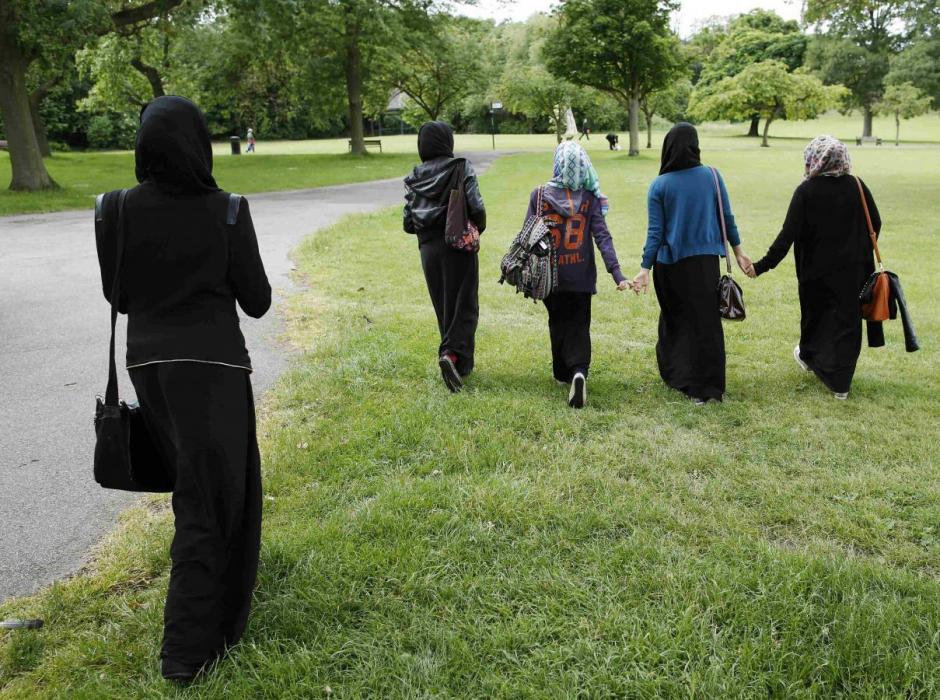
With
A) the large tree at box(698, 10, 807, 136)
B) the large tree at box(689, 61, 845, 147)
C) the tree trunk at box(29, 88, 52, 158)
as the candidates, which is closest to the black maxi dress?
the tree trunk at box(29, 88, 52, 158)

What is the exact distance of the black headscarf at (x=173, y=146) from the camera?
8.27 ft

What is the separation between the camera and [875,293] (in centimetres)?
559

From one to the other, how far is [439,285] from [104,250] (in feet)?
11.6

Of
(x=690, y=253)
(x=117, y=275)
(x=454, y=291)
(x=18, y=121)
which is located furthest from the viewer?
(x=18, y=121)

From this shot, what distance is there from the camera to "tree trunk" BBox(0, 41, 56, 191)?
18891mm

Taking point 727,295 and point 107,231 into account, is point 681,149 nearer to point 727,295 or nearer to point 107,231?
point 727,295

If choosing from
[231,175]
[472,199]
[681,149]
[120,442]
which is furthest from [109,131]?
[120,442]

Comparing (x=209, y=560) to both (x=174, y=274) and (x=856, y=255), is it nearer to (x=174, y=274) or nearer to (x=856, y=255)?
(x=174, y=274)

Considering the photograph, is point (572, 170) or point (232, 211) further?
point (572, 170)

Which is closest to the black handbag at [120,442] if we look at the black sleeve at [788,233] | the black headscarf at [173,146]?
the black headscarf at [173,146]

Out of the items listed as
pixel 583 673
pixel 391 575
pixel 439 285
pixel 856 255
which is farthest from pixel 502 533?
pixel 856 255

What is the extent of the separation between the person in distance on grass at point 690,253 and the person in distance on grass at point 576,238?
1.18ft

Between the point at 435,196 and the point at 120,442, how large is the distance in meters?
3.58

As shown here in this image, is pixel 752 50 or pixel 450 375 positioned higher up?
pixel 752 50
